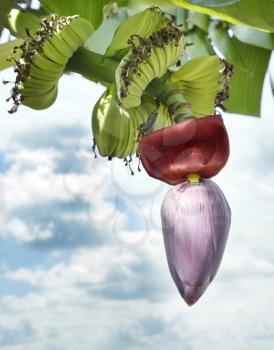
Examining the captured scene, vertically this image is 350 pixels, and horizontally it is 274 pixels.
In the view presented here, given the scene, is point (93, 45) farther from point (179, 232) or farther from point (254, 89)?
point (254, 89)

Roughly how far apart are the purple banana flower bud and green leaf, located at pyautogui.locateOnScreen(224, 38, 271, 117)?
0.47 metres

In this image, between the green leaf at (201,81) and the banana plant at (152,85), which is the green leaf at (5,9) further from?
the green leaf at (201,81)

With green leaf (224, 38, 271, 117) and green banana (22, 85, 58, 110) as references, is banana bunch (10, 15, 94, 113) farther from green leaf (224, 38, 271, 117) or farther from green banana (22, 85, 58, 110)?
green leaf (224, 38, 271, 117)

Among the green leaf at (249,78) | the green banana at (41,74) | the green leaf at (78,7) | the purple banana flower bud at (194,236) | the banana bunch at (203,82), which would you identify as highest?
the green leaf at (78,7)

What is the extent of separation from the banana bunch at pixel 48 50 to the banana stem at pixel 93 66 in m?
0.01

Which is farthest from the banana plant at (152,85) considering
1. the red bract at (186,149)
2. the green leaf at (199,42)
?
the green leaf at (199,42)

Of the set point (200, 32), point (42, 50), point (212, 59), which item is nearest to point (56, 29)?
point (42, 50)

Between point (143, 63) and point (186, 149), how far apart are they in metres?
0.10

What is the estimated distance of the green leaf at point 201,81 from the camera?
0.70 meters

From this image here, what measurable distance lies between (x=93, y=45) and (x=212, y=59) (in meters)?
0.10

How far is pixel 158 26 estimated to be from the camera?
69 cm

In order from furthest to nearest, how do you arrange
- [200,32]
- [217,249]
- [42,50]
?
[200,32], [42,50], [217,249]

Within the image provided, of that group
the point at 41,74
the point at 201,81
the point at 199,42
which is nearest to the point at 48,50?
the point at 41,74

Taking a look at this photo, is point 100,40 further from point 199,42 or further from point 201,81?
point 199,42
